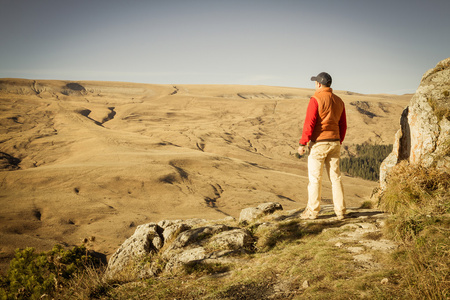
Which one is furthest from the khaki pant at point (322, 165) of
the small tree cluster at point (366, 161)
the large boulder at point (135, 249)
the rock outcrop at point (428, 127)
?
the small tree cluster at point (366, 161)

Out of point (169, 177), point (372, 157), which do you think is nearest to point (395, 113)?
point (372, 157)

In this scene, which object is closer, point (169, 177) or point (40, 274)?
point (40, 274)

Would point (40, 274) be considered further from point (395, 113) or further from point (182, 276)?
point (395, 113)

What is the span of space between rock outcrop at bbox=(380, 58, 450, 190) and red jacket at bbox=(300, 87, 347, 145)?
8.63 ft

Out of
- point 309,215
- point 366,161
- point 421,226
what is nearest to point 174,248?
point 309,215

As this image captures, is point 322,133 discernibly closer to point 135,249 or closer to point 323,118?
point 323,118

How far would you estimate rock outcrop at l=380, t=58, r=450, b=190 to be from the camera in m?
6.20

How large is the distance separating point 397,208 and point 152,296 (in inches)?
190

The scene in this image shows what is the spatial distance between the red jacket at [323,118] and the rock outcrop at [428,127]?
263cm

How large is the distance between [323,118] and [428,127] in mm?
3211

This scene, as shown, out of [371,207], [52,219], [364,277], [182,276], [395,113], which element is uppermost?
[395,113]

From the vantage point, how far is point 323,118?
5.22m

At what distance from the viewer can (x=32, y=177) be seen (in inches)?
1008

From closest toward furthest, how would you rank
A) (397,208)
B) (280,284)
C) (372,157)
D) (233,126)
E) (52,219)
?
(280,284), (397,208), (52,219), (372,157), (233,126)
